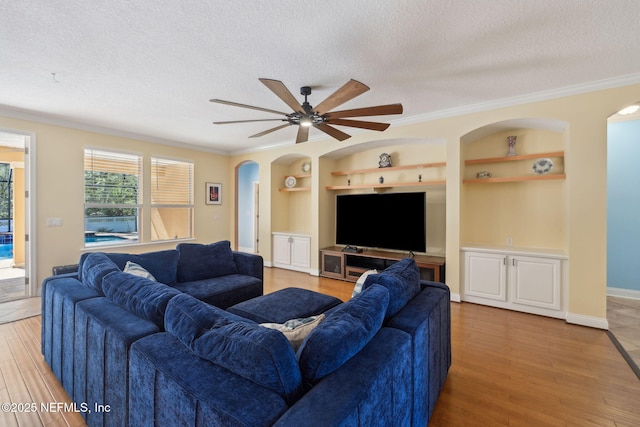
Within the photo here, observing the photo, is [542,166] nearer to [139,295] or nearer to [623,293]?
[623,293]

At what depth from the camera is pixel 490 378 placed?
220 cm

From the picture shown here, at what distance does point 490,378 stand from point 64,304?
317cm

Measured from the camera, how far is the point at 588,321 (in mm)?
3111

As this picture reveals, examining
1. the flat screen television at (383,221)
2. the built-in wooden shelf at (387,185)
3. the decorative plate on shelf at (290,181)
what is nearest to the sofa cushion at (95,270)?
the flat screen television at (383,221)

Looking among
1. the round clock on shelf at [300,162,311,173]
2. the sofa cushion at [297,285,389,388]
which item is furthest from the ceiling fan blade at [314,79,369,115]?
the round clock on shelf at [300,162,311,173]

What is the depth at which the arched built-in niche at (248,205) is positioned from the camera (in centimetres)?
813

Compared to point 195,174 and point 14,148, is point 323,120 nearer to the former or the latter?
point 195,174

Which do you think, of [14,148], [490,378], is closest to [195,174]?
[14,148]

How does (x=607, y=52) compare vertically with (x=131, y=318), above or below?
above

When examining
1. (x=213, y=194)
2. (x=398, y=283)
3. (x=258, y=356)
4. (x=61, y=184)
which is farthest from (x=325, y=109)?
(x=213, y=194)

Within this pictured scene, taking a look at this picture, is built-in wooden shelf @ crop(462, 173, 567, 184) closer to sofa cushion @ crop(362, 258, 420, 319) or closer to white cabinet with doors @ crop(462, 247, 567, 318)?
white cabinet with doors @ crop(462, 247, 567, 318)

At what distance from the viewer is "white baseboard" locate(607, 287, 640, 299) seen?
3.96 m

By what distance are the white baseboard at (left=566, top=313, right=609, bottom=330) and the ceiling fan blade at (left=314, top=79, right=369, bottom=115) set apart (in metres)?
3.44

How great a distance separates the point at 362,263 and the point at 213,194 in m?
3.83
